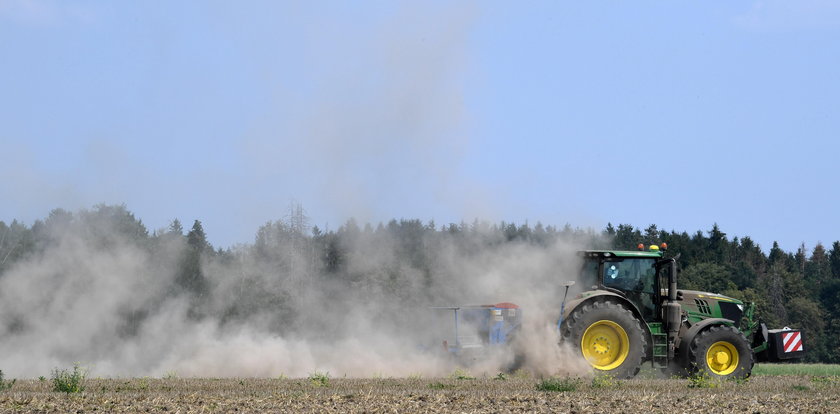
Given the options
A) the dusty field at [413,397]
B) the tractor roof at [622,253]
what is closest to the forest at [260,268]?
the tractor roof at [622,253]

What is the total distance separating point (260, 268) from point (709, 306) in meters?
13.6

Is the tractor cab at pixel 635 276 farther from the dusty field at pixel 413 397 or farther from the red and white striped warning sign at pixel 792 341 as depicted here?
the red and white striped warning sign at pixel 792 341

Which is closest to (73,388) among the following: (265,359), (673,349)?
(265,359)

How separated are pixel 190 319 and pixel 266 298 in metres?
2.43

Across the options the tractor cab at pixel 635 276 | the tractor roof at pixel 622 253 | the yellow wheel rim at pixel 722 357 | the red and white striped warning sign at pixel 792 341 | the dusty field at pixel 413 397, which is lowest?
the dusty field at pixel 413 397

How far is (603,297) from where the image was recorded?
20.0 metres

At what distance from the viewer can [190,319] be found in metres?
27.2

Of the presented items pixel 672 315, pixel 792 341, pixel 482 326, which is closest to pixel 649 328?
pixel 672 315

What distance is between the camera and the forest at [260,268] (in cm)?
2536

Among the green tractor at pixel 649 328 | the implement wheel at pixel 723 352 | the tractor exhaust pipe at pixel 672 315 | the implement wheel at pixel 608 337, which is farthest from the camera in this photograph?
the tractor exhaust pipe at pixel 672 315

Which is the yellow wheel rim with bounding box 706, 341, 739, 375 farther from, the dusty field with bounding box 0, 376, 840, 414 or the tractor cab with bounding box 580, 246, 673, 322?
the dusty field with bounding box 0, 376, 840, 414

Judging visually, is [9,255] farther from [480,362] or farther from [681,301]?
[681,301]

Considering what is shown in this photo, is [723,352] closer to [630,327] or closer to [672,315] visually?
[672,315]

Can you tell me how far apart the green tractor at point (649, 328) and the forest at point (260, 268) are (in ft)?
8.54
